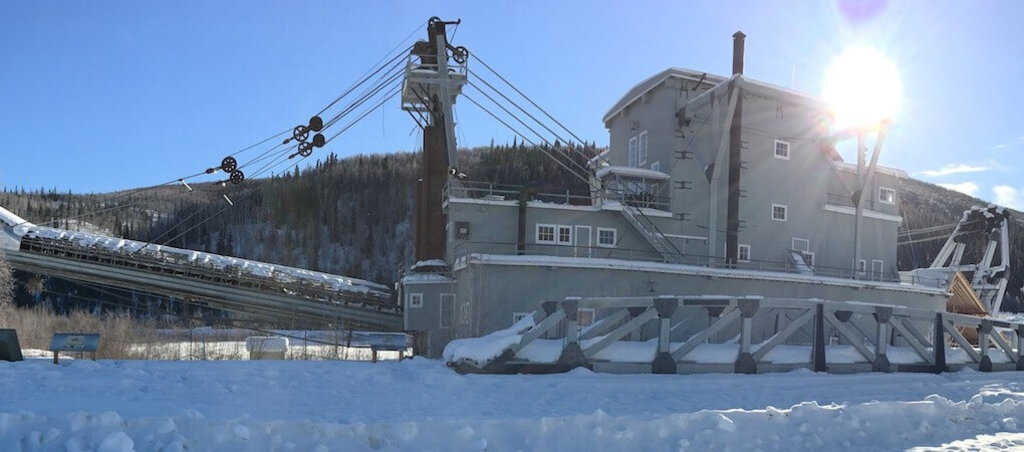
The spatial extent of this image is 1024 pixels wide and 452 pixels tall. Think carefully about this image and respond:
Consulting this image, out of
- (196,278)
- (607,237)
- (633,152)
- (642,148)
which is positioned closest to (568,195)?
(607,237)

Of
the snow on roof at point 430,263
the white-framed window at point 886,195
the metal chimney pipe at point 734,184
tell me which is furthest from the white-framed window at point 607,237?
the white-framed window at point 886,195

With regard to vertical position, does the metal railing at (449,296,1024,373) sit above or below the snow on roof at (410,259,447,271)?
below

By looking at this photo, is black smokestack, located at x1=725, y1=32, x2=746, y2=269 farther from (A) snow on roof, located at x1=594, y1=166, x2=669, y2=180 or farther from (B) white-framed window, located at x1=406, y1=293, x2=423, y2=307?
(B) white-framed window, located at x1=406, y1=293, x2=423, y2=307

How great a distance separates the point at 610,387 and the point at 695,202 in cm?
2644

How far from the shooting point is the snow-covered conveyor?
144 feet

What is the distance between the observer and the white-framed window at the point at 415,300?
35.4 meters

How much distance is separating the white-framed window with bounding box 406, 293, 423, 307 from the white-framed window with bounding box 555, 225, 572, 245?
7.04m

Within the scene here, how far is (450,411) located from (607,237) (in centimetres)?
2519

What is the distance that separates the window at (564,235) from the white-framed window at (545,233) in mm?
328

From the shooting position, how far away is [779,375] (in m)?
15.4

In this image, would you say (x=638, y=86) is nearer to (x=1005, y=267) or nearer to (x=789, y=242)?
(x=789, y=242)

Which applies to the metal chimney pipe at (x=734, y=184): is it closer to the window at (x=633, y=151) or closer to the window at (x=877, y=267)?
the window at (x=633, y=151)

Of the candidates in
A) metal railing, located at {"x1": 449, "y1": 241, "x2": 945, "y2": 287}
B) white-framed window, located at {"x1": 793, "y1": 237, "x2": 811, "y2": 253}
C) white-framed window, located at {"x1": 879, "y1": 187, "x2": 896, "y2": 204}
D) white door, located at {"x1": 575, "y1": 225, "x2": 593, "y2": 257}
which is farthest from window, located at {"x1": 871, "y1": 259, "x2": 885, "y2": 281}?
white door, located at {"x1": 575, "y1": 225, "x2": 593, "y2": 257}

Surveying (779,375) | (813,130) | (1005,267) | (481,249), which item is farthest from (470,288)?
(1005,267)
